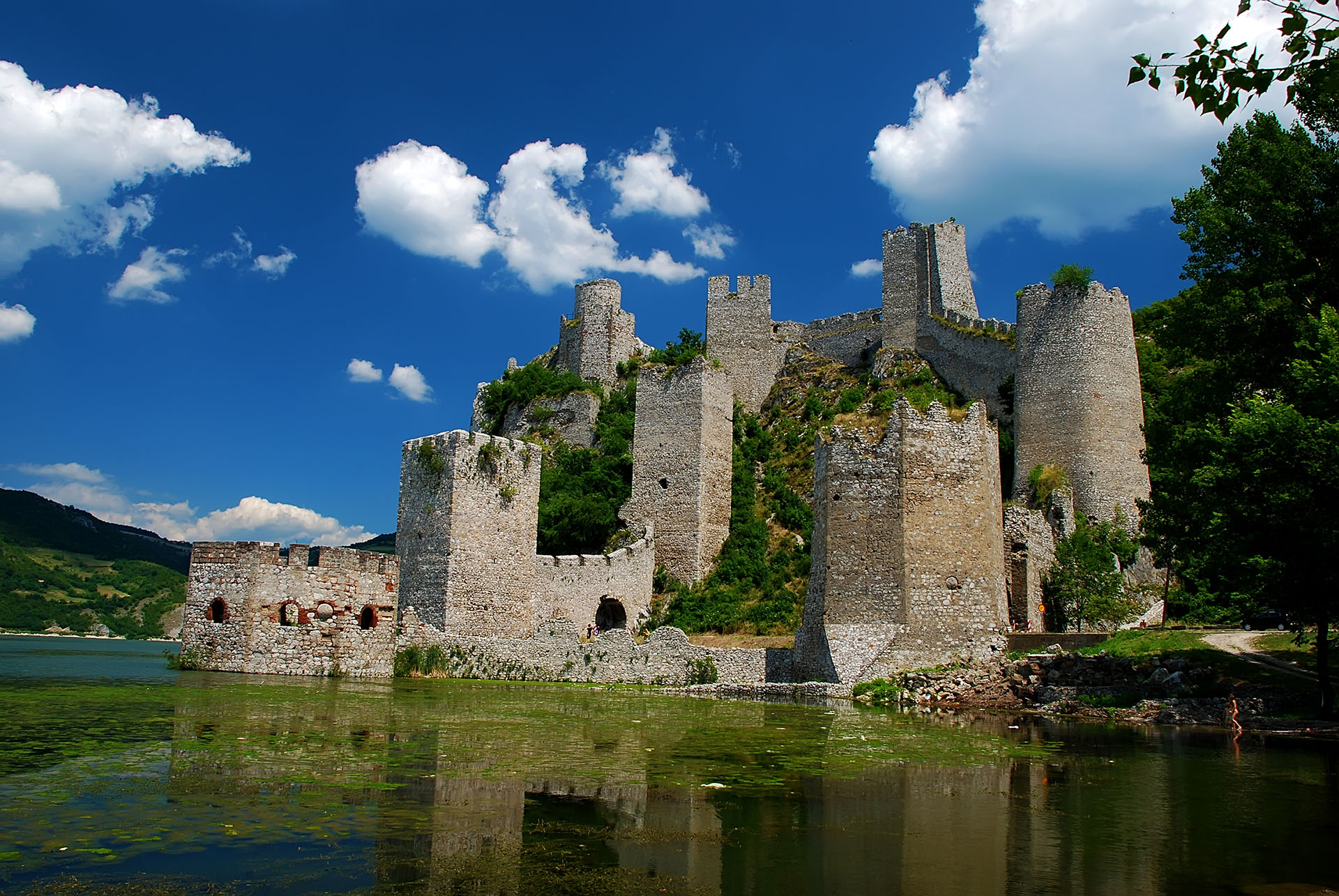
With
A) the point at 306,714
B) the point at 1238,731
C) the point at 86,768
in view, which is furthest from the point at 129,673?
the point at 1238,731

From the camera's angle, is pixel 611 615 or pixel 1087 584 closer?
pixel 1087 584

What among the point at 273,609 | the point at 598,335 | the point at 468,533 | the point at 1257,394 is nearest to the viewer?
the point at 273,609

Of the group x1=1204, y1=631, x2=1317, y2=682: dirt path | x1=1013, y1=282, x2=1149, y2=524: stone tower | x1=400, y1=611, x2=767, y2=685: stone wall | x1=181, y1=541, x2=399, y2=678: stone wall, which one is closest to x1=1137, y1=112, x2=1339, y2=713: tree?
x1=1204, y1=631, x2=1317, y2=682: dirt path

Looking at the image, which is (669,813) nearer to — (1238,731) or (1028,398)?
(1238,731)

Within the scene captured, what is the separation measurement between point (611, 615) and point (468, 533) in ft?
24.3

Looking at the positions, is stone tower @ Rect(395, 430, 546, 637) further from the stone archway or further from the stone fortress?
the stone archway

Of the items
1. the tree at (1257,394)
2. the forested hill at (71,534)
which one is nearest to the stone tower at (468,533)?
the tree at (1257,394)

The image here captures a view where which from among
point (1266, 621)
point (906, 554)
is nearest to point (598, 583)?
point (906, 554)

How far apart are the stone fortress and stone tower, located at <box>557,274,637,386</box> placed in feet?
13.6

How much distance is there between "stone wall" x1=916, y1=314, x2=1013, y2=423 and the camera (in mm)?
33469

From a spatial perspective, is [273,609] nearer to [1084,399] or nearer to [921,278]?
[1084,399]

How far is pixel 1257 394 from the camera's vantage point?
18.1m

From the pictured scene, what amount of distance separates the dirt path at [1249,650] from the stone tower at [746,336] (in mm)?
21981

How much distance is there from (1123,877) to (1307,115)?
18.0 m
